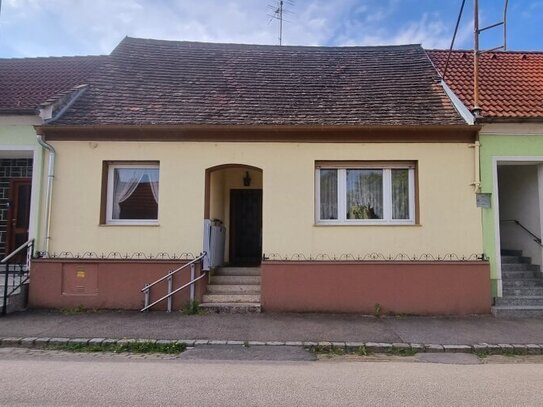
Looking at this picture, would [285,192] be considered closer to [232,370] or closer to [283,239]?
[283,239]

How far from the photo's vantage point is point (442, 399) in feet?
14.4

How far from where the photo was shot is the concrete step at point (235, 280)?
31.0 feet

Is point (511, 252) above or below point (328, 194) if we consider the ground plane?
below

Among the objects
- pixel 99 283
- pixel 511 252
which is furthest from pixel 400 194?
pixel 99 283

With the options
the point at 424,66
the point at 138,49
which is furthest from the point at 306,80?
the point at 138,49

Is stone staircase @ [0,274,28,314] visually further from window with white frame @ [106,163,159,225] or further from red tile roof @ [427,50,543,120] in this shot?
red tile roof @ [427,50,543,120]

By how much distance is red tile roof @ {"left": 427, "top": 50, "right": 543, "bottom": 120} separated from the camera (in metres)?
9.35

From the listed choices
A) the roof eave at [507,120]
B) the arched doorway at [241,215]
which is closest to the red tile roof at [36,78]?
the arched doorway at [241,215]

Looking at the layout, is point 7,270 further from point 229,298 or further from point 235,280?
point 235,280

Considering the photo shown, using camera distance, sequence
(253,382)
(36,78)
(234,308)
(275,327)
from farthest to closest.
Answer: (36,78), (234,308), (275,327), (253,382)

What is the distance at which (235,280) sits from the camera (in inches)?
376

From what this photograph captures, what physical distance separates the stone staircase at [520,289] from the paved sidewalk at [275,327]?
36cm

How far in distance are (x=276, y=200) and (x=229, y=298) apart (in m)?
2.33

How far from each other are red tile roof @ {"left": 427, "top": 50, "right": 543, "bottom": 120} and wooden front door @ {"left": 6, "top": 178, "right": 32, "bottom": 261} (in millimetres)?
10949
